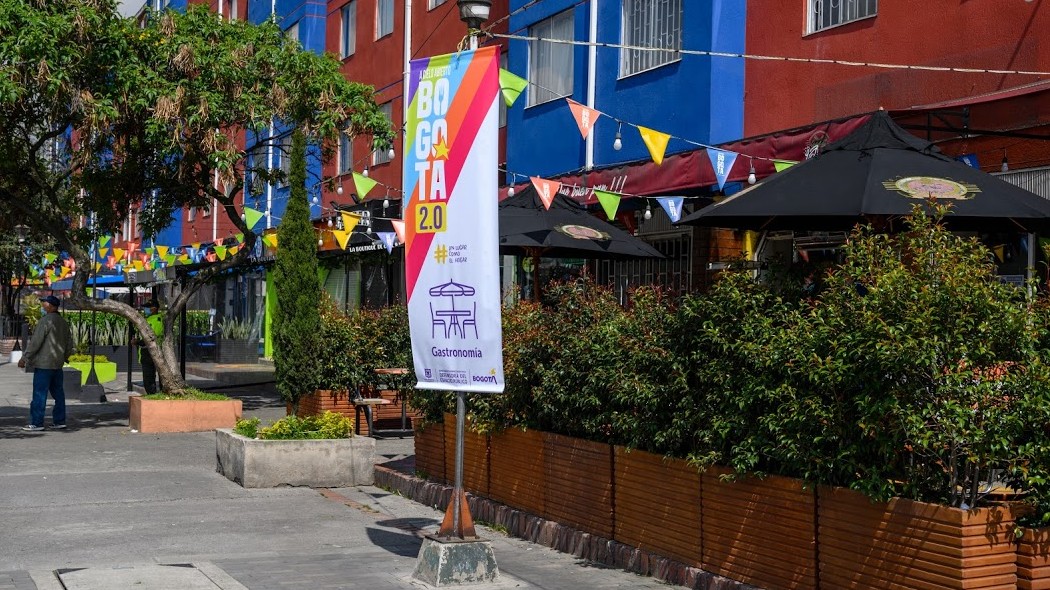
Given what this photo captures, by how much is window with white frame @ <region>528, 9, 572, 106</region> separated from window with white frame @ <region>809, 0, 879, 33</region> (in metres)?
5.06

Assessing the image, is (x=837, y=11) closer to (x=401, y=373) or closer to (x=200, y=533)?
(x=401, y=373)

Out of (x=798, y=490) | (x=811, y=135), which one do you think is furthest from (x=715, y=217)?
(x=811, y=135)

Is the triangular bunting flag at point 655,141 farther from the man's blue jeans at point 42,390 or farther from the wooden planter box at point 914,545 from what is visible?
the man's blue jeans at point 42,390

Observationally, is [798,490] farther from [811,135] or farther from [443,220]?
[811,135]

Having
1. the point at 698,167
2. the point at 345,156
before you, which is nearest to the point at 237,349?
the point at 345,156

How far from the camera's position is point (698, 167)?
15.1 meters

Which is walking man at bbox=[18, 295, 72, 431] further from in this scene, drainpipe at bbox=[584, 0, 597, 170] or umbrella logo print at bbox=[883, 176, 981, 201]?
umbrella logo print at bbox=[883, 176, 981, 201]

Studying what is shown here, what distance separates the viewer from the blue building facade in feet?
54.5

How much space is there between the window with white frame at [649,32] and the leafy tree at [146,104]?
3.77m

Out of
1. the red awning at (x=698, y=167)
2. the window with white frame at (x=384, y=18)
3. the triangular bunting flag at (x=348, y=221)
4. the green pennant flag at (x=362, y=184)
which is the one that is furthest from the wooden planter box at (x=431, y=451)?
the window with white frame at (x=384, y=18)

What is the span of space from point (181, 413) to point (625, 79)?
26.2 feet

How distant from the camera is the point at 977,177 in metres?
8.98

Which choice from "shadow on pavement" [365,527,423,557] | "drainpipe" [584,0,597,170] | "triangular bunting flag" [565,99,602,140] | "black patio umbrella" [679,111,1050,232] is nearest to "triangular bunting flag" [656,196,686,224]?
"triangular bunting flag" [565,99,602,140]

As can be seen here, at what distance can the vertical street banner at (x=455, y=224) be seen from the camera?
7.99 m
